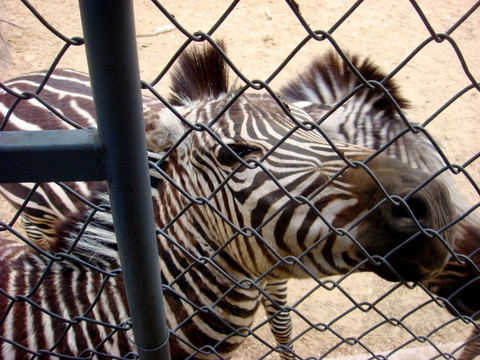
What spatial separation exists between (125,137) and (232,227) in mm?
463

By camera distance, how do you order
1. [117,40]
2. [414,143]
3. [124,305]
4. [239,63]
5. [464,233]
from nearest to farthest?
[117,40] < [464,233] < [124,305] < [414,143] < [239,63]

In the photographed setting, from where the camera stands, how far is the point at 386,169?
1279 mm

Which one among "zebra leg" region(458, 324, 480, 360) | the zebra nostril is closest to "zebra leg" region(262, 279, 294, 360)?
"zebra leg" region(458, 324, 480, 360)

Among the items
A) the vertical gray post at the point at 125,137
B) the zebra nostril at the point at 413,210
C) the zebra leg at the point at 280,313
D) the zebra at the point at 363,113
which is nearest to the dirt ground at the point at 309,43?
the zebra at the point at 363,113

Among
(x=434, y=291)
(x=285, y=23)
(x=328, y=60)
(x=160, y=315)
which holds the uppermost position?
(x=285, y=23)

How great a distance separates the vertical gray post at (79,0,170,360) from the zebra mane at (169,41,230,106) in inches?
48.8

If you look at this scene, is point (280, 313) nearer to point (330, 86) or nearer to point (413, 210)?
point (330, 86)

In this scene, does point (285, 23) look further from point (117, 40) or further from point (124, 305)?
point (117, 40)

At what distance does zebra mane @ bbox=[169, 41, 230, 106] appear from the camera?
210cm

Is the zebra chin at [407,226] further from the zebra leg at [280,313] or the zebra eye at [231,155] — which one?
the zebra leg at [280,313]

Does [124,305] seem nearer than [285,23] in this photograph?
Yes

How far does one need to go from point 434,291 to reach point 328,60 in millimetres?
1590

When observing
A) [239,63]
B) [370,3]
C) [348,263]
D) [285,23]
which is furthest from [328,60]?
[370,3]

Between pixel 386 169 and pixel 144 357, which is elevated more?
pixel 386 169
